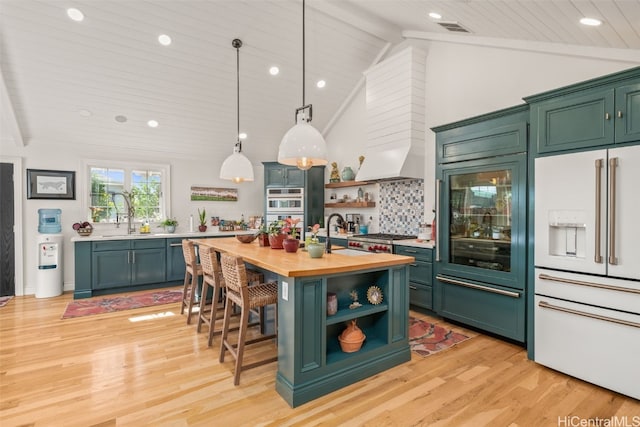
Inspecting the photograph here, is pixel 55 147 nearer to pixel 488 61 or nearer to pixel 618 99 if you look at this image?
pixel 488 61

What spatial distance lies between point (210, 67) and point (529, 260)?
4.59m

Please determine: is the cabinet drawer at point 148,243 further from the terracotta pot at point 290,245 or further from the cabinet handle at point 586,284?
the cabinet handle at point 586,284

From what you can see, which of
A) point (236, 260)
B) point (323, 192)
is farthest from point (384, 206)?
point (236, 260)

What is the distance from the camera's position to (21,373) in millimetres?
2691

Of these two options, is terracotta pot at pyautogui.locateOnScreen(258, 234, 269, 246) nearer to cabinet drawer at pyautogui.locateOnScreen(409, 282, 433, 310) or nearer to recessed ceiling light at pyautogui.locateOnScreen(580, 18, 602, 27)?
cabinet drawer at pyautogui.locateOnScreen(409, 282, 433, 310)

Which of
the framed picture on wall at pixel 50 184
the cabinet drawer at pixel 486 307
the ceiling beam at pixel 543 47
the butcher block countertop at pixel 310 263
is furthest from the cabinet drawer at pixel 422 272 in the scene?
the framed picture on wall at pixel 50 184

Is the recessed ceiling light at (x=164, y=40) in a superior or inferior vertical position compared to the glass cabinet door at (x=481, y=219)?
superior

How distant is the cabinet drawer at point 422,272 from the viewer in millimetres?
4012

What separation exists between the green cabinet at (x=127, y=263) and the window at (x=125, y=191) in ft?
2.58

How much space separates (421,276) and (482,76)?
2.62 m

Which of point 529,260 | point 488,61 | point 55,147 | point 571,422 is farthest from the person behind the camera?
point 55,147

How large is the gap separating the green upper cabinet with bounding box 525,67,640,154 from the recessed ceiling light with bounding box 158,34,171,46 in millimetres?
4095

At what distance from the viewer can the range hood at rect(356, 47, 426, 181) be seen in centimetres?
463

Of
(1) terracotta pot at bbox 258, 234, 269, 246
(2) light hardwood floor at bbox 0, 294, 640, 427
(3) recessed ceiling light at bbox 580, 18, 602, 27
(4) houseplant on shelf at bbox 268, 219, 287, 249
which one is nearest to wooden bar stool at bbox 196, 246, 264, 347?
(2) light hardwood floor at bbox 0, 294, 640, 427
